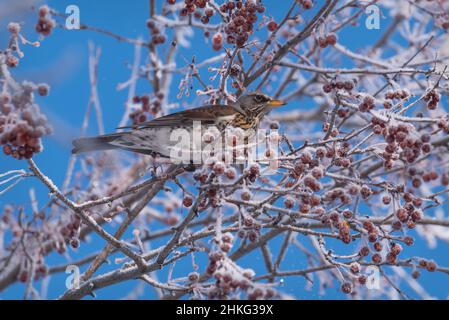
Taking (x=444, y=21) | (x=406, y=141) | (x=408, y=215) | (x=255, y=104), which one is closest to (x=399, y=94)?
(x=406, y=141)

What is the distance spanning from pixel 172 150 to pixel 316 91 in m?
2.40

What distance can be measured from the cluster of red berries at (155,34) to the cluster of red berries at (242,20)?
1778 millimetres

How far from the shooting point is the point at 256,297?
2488 millimetres

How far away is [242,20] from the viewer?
3695 mm

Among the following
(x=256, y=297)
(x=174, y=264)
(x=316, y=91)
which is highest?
(x=316, y=91)

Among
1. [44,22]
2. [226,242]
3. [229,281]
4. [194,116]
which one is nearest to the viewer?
[229,281]

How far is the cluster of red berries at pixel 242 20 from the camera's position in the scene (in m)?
3.70

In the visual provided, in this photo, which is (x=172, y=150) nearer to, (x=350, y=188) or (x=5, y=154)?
(x=350, y=188)

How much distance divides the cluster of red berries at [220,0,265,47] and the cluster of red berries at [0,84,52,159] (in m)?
1.44

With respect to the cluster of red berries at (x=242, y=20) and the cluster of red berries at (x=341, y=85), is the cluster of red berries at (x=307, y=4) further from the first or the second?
the cluster of red berries at (x=341, y=85)

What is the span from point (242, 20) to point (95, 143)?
4.45ft

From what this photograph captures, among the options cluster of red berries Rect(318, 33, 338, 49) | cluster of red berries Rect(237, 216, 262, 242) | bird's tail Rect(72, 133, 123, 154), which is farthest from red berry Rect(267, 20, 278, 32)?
cluster of red berries Rect(237, 216, 262, 242)

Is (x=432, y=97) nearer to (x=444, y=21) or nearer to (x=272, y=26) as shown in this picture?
(x=272, y=26)
